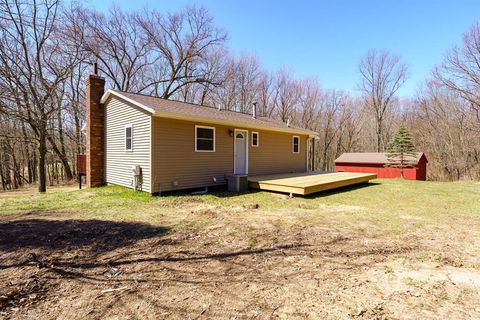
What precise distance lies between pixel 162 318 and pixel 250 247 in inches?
73.6

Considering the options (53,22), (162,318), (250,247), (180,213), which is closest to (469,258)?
(250,247)

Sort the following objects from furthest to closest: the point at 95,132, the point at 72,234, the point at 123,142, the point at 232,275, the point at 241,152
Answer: the point at 241,152
the point at 95,132
the point at 123,142
the point at 72,234
the point at 232,275

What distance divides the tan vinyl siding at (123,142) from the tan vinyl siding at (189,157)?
1.14 ft

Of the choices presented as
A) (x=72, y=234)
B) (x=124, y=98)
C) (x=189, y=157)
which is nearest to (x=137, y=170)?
(x=189, y=157)

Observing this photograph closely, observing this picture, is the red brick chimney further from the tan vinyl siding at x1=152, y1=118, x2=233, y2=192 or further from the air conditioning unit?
the tan vinyl siding at x1=152, y1=118, x2=233, y2=192

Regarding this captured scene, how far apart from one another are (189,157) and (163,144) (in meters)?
1.08

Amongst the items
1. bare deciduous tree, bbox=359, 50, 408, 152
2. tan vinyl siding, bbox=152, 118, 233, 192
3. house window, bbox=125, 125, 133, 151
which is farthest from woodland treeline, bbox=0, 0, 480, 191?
tan vinyl siding, bbox=152, 118, 233, 192

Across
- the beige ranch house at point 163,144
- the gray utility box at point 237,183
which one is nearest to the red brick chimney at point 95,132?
the beige ranch house at point 163,144

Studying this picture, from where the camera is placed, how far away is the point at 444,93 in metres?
21.2

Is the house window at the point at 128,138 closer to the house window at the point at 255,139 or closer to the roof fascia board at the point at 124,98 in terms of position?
the roof fascia board at the point at 124,98

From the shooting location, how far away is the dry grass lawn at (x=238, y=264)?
226 cm

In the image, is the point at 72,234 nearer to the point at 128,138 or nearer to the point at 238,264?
the point at 238,264

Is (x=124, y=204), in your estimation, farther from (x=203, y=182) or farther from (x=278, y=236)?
(x=278, y=236)

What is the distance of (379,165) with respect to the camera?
62.2ft
